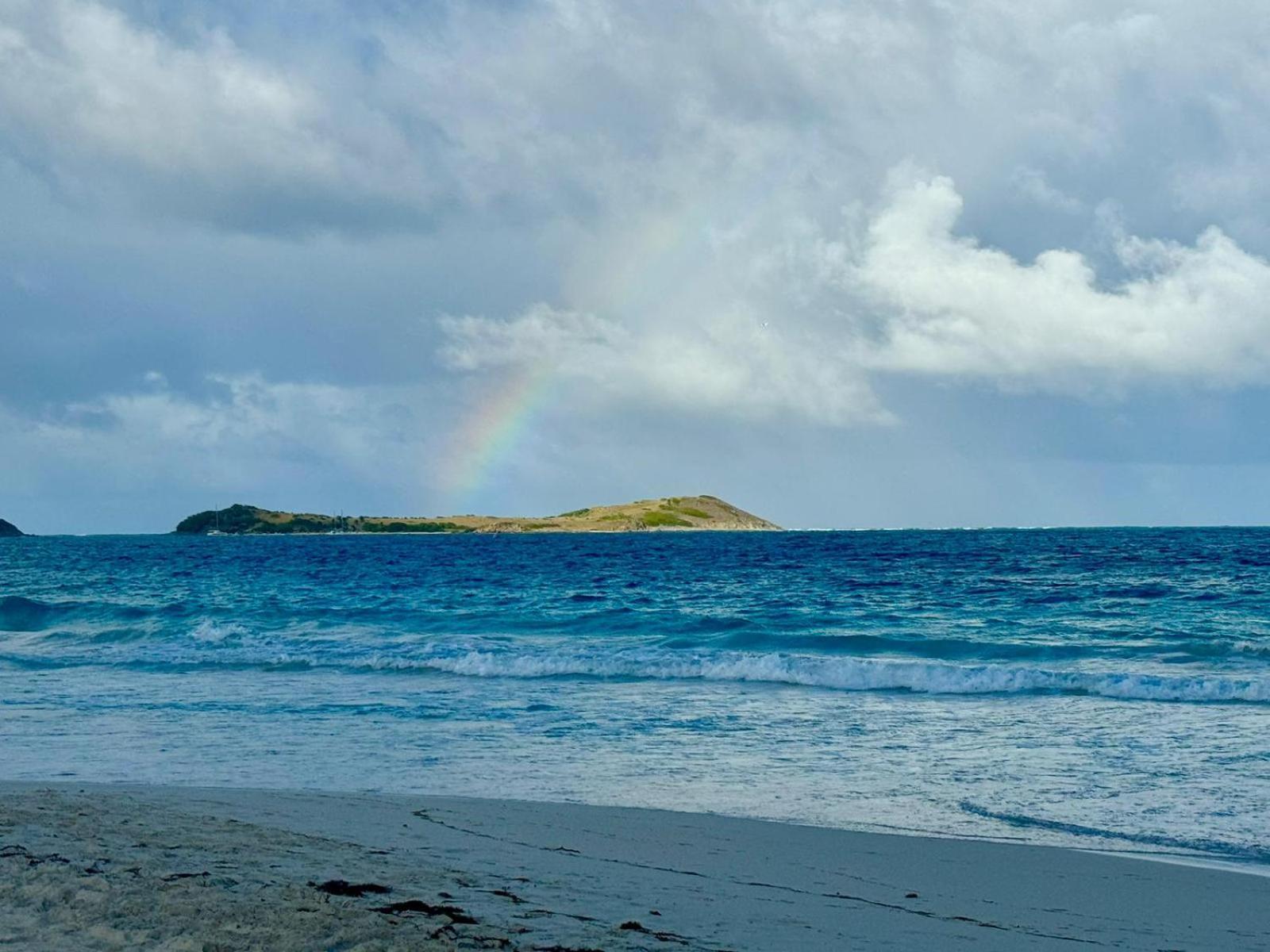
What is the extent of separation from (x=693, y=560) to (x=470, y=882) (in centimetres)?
7907

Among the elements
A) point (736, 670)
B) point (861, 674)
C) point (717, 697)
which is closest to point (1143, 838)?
point (717, 697)

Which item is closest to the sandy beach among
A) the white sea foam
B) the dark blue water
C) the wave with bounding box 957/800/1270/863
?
the wave with bounding box 957/800/1270/863

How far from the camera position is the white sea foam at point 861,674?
23688mm

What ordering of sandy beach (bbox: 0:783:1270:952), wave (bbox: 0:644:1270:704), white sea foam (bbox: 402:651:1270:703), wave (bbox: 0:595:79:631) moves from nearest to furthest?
1. sandy beach (bbox: 0:783:1270:952)
2. white sea foam (bbox: 402:651:1270:703)
3. wave (bbox: 0:644:1270:704)
4. wave (bbox: 0:595:79:631)

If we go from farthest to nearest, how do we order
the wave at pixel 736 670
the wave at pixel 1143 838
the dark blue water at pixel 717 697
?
the wave at pixel 736 670 → the dark blue water at pixel 717 697 → the wave at pixel 1143 838

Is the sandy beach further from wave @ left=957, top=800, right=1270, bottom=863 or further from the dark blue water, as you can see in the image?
the dark blue water

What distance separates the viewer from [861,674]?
2686 centimetres

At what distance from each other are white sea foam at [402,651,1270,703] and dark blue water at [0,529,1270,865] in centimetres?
11

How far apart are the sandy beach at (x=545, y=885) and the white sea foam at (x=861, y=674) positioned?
14216 millimetres

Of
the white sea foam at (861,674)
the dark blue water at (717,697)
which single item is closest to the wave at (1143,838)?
the dark blue water at (717,697)

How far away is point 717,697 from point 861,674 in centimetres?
477

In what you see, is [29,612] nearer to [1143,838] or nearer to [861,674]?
[861,674]

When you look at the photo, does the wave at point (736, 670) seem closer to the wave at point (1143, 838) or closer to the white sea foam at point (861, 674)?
the white sea foam at point (861, 674)

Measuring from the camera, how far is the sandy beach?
7230 mm
